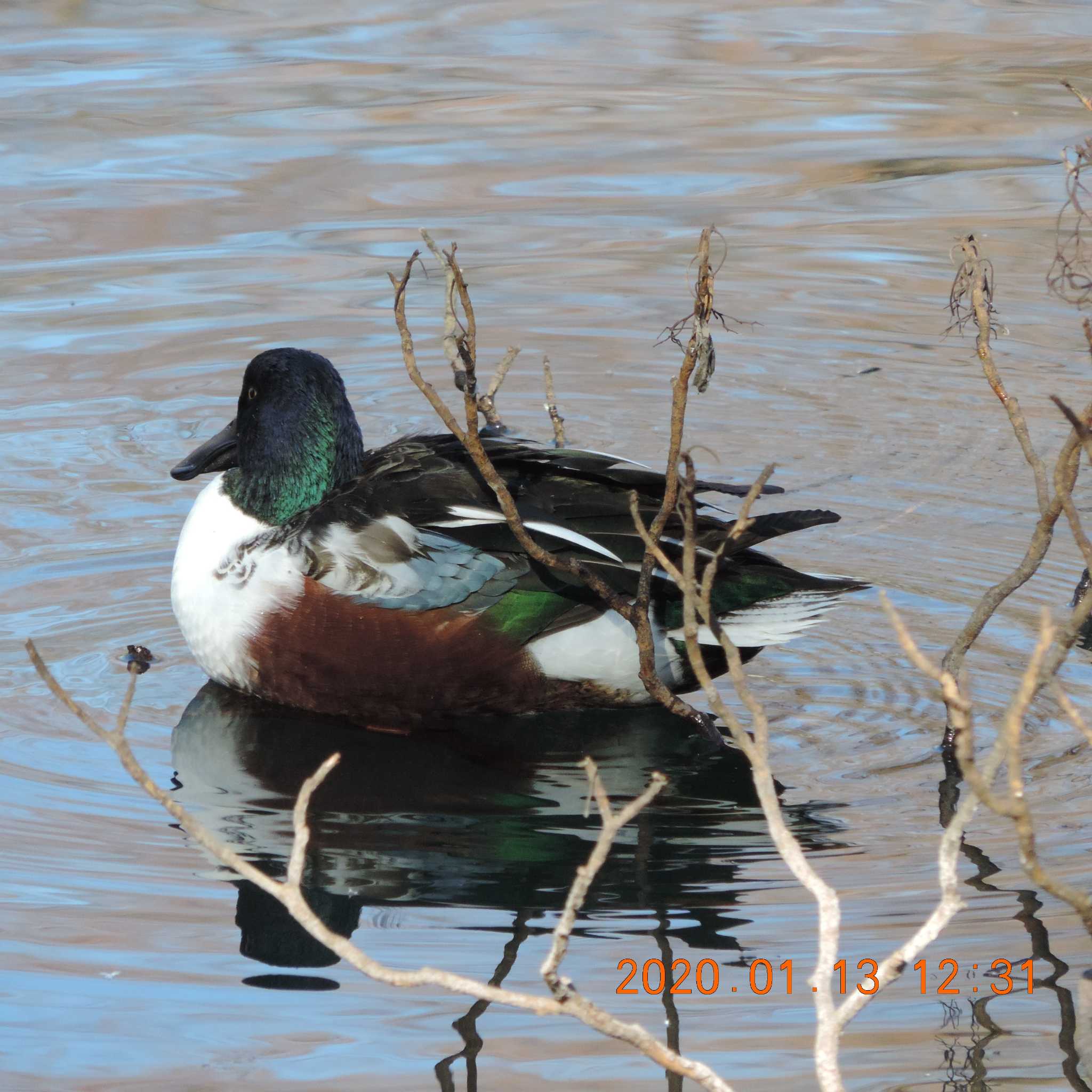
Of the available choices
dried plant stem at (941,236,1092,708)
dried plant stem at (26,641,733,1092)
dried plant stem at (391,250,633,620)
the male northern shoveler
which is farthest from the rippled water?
dried plant stem at (26,641,733,1092)

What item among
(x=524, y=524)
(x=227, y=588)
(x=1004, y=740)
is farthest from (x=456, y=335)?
A: (x=1004, y=740)

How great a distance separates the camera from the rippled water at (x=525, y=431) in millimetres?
3721

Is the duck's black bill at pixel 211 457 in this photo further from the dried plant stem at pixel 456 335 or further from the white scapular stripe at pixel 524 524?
the dried plant stem at pixel 456 335

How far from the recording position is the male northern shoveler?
5129 millimetres

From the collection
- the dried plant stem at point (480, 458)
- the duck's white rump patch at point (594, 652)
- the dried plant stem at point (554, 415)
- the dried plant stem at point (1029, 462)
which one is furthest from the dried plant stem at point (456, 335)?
the dried plant stem at point (554, 415)

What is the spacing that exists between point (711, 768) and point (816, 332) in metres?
3.74

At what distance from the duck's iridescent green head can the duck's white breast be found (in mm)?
95

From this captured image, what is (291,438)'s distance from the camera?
553cm

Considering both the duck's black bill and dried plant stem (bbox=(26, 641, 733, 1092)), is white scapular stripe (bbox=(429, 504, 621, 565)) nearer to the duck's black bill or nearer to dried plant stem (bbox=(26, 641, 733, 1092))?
the duck's black bill

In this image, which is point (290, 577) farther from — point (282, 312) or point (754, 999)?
point (282, 312)

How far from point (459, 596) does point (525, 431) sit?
2230 mm

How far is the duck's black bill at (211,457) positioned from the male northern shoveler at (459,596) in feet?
1.45
